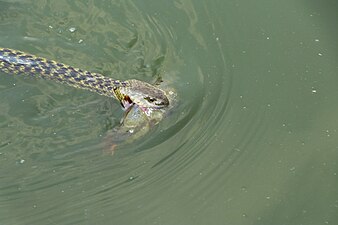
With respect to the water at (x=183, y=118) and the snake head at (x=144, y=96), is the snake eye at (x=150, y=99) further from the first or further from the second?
the water at (x=183, y=118)

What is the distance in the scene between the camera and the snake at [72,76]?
14.7 ft

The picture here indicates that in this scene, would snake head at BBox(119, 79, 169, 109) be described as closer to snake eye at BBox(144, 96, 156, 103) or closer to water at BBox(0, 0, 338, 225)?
snake eye at BBox(144, 96, 156, 103)

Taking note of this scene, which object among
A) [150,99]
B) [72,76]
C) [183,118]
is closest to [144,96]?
[150,99]

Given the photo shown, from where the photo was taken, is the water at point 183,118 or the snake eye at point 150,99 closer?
the water at point 183,118

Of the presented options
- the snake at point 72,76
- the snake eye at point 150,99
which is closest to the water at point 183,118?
the snake at point 72,76

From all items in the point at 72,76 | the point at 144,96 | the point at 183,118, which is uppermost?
the point at 144,96

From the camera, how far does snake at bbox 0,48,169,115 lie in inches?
177

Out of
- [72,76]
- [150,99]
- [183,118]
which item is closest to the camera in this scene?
[150,99]

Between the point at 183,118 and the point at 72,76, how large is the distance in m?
1.01

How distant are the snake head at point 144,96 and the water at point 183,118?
15cm

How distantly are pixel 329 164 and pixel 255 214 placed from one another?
70 centimetres

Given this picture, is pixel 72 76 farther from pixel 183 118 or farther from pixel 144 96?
pixel 183 118

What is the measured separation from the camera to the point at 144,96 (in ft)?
14.4

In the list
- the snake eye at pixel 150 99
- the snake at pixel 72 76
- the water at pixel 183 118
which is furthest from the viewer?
the snake at pixel 72 76
